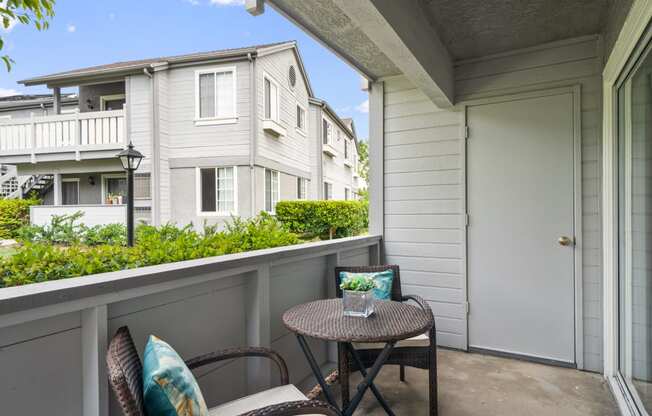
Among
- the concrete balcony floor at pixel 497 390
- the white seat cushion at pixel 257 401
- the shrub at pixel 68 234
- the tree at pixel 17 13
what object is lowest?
the concrete balcony floor at pixel 497 390

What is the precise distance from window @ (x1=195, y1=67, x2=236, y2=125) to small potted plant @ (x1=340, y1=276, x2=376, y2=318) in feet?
25.0

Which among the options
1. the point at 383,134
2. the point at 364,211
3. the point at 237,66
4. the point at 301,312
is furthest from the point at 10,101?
the point at 301,312

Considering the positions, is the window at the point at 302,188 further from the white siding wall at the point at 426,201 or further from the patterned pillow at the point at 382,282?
the patterned pillow at the point at 382,282

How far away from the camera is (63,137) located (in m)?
9.30

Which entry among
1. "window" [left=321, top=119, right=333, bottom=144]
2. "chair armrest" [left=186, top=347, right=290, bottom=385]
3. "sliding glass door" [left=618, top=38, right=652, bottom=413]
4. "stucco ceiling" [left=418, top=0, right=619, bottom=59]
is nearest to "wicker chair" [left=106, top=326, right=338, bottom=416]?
"chair armrest" [left=186, top=347, right=290, bottom=385]

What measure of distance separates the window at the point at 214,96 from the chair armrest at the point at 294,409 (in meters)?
8.30

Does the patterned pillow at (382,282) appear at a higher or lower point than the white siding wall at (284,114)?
lower

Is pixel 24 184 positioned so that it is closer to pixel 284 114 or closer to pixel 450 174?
pixel 284 114

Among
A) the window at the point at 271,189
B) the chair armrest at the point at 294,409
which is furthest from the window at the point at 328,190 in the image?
the chair armrest at the point at 294,409

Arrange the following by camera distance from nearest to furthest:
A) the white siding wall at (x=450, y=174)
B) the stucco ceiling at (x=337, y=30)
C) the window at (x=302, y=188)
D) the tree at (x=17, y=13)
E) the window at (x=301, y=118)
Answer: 1. the tree at (x=17, y=13)
2. the stucco ceiling at (x=337, y=30)
3. the white siding wall at (x=450, y=174)
4. the window at (x=301, y=118)
5. the window at (x=302, y=188)

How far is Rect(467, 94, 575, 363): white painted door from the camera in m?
2.96

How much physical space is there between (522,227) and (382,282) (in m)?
1.35

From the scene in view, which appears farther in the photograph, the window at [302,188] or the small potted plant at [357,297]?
the window at [302,188]

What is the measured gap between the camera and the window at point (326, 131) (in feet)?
43.3
